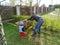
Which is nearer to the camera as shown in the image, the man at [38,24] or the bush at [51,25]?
the man at [38,24]

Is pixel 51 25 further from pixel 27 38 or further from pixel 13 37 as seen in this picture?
pixel 13 37

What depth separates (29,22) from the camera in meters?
6.31

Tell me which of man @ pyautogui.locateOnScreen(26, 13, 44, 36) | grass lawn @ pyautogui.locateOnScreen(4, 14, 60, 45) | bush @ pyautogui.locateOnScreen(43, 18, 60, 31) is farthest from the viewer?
bush @ pyautogui.locateOnScreen(43, 18, 60, 31)

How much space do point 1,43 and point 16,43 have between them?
3.17 metres

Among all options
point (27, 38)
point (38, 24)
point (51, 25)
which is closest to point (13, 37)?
point (27, 38)

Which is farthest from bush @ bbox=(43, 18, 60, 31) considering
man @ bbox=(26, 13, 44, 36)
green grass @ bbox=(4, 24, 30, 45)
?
green grass @ bbox=(4, 24, 30, 45)

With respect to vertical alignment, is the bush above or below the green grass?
above

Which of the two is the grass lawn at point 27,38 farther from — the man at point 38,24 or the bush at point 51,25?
the man at point 38,24

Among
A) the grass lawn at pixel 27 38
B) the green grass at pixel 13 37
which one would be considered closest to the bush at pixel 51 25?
the grass lawn at pixel 27 38

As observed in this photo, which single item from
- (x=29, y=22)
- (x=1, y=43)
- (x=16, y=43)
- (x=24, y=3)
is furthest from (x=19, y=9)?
(x=1, y=43)

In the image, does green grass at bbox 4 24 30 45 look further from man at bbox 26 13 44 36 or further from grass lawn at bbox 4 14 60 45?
man at bbox 26 13 44 36

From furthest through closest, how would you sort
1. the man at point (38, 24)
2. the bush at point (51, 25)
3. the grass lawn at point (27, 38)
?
the bush at point (51, 25) → the grass lawn at point (27, 38) → the man at point (38, 24)

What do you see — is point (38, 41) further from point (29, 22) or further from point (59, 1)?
point (59, 1)

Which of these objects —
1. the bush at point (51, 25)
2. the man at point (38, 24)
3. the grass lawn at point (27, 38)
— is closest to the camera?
the man at point (38, 24)
